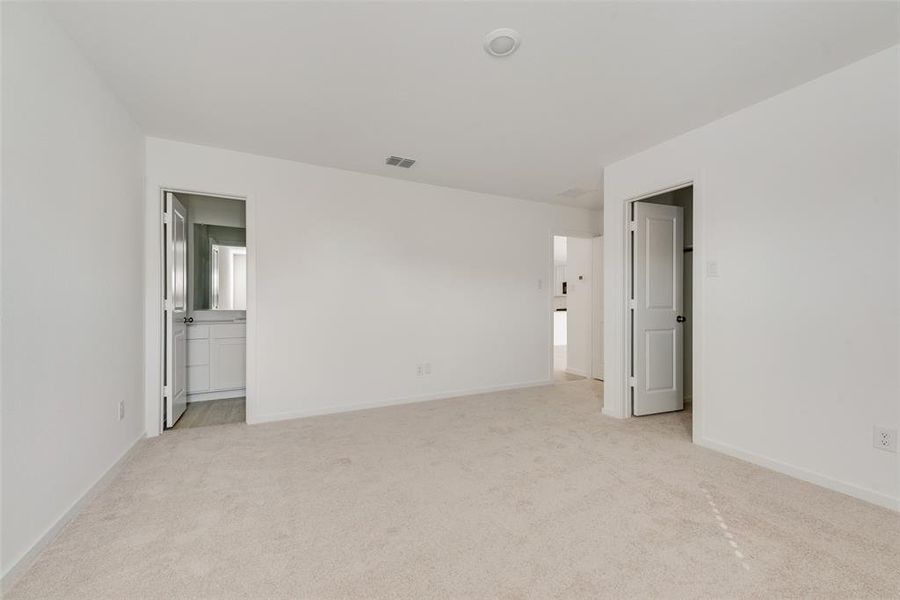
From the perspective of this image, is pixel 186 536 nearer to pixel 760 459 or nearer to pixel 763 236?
pixel 760 459

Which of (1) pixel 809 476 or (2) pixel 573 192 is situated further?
(2) pixel 573 192

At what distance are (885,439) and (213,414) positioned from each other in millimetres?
5147

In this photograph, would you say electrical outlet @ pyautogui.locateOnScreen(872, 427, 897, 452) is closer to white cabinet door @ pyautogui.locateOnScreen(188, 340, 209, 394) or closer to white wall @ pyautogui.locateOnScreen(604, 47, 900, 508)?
white wall @ pyautogui.locateOnScreen(604, 47, 900, 508)

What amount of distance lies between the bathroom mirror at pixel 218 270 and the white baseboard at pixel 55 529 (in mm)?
2376

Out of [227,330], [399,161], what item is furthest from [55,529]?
[399,161]

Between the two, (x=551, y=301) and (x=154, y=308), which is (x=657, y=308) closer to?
(x=551, y=301)

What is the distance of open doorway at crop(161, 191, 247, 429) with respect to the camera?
349cm

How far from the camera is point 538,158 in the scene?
3.62 m

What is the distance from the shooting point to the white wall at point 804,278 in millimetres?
2127

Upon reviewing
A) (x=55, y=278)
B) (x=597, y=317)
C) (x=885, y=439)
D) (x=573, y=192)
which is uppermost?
(x=573, y=192)

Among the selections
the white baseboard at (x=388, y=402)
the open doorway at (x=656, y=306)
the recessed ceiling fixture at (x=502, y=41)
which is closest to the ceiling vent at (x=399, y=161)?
the recessed ceiling fixture at (x=502, y=41)

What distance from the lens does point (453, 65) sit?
2.20 m

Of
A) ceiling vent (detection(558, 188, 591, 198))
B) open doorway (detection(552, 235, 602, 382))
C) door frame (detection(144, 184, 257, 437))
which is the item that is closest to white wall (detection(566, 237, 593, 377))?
open doorway (detection(552, 235, 602, 382))

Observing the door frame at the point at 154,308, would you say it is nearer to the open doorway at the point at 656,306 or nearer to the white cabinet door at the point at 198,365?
the white cabinet door at the point at 198,365
